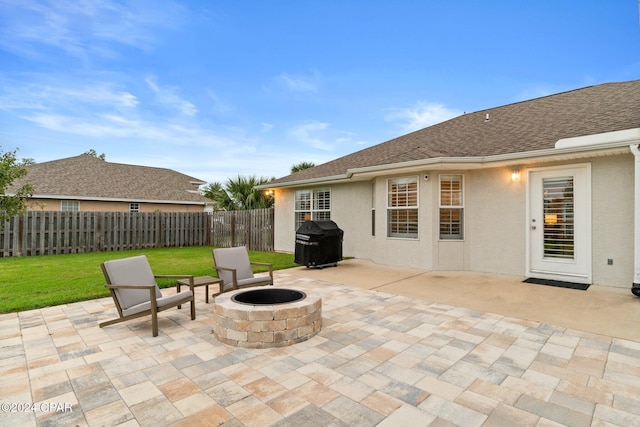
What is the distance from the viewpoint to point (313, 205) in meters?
12.6

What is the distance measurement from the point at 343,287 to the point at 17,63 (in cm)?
1453

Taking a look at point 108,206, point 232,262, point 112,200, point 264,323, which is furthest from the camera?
point 108,206

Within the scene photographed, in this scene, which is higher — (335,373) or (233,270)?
(233,270)

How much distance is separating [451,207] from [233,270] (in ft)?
20.3

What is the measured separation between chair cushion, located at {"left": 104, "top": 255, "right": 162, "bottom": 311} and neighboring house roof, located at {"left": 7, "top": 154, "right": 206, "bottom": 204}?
1601cm

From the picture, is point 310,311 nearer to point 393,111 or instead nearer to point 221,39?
point 221,39

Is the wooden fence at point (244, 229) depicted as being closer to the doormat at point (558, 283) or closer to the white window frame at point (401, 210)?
the white window frame at point (401, 210)

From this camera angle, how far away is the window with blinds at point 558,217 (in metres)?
7.14

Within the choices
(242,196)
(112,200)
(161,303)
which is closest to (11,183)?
(161,303)

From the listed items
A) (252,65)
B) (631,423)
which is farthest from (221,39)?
(631,423)

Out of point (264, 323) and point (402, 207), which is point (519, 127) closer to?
point (402, 207)

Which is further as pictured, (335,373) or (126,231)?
(126,231)

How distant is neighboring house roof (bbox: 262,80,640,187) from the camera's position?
7.42 metres

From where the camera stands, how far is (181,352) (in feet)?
11.7
